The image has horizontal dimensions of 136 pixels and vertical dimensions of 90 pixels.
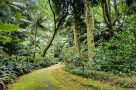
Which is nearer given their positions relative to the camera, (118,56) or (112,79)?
(112,79)

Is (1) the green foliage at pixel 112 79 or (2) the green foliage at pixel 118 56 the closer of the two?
(1) the green foliage at pixel 112 79

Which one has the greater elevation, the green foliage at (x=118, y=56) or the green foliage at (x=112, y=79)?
the green foliage at (x=118, y=56)

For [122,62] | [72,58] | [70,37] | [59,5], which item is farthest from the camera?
[70,37]

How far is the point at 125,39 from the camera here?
17.2m

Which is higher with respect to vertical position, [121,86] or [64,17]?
[64,17]

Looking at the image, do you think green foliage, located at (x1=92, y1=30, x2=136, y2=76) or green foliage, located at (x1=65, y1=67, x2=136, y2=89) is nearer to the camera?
green foliage, located at (x1=65, y1=67, x2=136, y2=89)

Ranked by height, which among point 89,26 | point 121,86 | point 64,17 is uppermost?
point 64,17

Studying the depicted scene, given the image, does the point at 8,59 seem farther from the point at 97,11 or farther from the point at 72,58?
the point at 97,11

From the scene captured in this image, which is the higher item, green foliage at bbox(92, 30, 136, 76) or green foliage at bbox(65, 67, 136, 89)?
green foliage at bbox(92, 30, 136, 76)

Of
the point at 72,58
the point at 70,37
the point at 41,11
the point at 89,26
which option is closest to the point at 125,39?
the point at 89,26

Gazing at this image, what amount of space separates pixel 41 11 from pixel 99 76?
75.6 feet

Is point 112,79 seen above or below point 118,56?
below

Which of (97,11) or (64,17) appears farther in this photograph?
(97,11)

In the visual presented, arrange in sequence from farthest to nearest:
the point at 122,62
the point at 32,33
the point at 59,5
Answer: the point at 32,33
the point at 59,5
the point at 122,62
